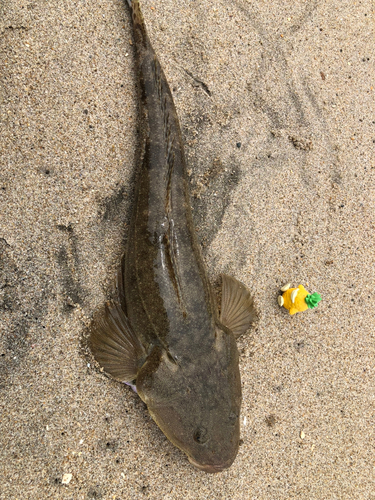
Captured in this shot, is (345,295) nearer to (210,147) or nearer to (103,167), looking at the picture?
(210,147)

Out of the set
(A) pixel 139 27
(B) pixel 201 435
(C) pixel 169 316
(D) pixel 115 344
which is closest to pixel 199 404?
(B) pixel 201 435

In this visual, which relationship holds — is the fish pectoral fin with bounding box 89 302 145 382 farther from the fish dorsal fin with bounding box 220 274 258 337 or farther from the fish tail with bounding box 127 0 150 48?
the fish tail with bounding box 127 0 150 48

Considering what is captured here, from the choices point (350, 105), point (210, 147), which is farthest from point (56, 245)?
point (350, 105)

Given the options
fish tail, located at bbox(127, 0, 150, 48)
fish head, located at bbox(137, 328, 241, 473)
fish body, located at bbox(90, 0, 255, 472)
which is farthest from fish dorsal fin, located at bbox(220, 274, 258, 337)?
fish tail, located at bbox(127, 0, 150, 48)

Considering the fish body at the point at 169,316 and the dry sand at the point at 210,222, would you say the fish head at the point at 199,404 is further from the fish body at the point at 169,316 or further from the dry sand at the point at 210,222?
the dry sand at the point at 210,222

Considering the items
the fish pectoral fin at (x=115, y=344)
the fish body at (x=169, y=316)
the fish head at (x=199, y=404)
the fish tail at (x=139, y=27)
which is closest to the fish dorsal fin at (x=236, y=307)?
the fish body at (x=169, y=316)
